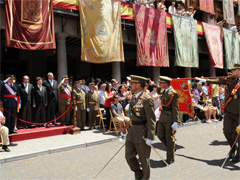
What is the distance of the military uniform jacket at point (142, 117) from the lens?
3729 mm

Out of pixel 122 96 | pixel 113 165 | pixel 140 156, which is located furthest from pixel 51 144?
pixel 140 156

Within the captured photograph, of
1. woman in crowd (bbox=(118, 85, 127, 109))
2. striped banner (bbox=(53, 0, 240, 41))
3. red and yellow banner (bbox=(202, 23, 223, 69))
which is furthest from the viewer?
→ red and yellow banner (bbox=(202, 23, 223, 69))

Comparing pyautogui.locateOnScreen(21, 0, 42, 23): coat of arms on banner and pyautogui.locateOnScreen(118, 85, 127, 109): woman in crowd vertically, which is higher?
pyautogui.locateOnScreen(21, 0, 42, 23): coat of arms on banner

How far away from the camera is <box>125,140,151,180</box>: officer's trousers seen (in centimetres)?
375

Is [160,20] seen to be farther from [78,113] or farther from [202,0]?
[78,113]

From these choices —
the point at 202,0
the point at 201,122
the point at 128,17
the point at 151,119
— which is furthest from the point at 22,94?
the point at 202,0

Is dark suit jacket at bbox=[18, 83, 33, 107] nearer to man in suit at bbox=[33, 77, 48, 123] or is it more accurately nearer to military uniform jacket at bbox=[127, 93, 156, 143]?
man in suit at bbox=[33, 77, 48, 123]

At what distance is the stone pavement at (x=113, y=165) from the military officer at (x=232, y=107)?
50 cm

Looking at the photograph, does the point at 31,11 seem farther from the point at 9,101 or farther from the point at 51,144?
the point at 51,144

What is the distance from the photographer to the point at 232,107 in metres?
5.49

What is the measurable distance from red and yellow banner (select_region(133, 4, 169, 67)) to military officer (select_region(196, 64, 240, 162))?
7.62 metres

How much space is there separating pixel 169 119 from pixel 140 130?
190 cm

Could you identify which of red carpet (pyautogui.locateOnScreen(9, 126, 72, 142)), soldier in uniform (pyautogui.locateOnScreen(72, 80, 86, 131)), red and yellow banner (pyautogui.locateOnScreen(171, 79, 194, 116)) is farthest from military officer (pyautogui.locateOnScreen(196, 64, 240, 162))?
red carpet (pyautogui.locateOnScreen(9, 126, 72, 142))

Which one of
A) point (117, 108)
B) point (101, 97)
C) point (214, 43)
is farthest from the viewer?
point (214, 43)
